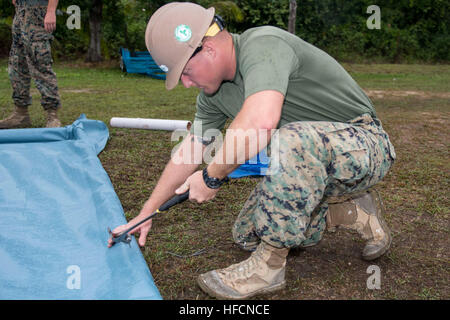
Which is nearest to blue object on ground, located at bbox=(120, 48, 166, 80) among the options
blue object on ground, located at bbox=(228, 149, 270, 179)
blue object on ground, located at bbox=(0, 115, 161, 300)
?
blue object on ground, located at bbox=(0, 115, 161, 300)

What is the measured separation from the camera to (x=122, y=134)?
13.4 feet

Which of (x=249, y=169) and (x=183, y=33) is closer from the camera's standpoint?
(x=183, y=33)

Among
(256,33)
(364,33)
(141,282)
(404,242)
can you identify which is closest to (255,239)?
(141,282)

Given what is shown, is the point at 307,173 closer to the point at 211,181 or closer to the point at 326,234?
the point at 211,181

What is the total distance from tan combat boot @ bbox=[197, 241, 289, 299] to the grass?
5 centimetres

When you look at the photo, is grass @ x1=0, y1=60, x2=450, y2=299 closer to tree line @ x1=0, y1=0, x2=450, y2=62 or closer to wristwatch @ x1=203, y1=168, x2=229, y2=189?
wristwatch @ x1=203, y1=168, x2=229, y2=189

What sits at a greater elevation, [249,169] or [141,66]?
[249,169]

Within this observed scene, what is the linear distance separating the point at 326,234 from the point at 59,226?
1.30 metres

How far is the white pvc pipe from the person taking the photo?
13.4 ft

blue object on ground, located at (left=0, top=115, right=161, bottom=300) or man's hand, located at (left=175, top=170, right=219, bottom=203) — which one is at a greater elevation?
man's hand, located at (left=175, top=170, right=219, bottom=203)

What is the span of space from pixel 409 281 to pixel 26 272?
1515 mm

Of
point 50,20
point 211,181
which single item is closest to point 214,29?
point 211,181

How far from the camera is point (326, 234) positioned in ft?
7.47

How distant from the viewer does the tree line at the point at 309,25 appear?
39.0ft
